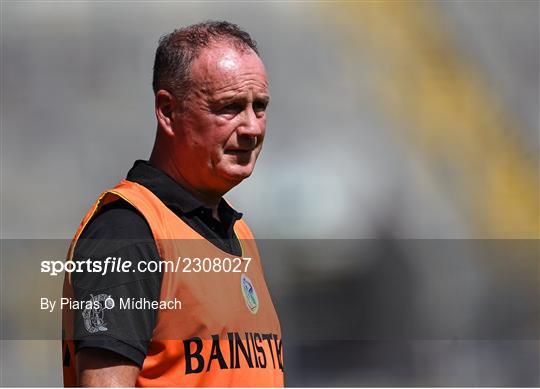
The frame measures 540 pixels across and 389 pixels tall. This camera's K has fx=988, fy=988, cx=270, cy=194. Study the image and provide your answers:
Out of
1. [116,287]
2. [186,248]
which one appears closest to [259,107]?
[186,248]

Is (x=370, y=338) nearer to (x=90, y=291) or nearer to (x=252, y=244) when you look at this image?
(x=252, y=244)

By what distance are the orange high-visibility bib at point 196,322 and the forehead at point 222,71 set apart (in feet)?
0.99

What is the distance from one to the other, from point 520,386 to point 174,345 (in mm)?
2396

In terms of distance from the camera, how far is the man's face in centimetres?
237

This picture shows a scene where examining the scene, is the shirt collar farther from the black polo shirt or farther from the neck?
the black polo shirt

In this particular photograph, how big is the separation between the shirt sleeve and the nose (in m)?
0.37

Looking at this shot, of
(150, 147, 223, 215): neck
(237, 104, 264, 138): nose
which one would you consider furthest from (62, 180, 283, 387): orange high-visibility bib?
(237, 104, 264, 138): nose

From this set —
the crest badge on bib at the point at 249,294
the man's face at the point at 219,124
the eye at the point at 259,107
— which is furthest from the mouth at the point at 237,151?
the crest badge on bib at the point at 249,294

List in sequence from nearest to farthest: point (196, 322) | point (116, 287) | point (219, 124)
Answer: point (116, 287)
point (196, 322)
point (219, 124)

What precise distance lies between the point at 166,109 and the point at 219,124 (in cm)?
15

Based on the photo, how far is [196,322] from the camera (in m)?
2.17

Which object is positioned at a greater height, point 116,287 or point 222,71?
point 222,71

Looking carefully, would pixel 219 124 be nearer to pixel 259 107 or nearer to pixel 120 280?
pixel 259 107

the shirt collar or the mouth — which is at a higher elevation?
the mouth
